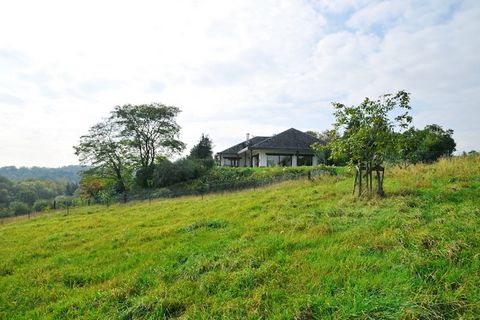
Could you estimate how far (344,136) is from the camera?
39.9 feet

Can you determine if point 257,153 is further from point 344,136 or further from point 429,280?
point 429,280

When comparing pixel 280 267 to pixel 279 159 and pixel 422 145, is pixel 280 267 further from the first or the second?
pixel 279 159

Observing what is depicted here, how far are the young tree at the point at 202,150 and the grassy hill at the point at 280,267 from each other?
28.3 m

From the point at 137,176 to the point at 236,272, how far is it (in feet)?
103

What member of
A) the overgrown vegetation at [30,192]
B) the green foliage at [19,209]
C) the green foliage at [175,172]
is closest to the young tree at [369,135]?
the green foliage at [175,172]

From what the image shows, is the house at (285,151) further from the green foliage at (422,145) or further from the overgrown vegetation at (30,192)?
the overgrown vegetation at (30,192)

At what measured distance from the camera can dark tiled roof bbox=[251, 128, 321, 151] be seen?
35.4 metres

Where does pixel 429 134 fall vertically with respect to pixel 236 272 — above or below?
above

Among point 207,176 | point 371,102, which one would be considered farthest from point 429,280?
point 207,176

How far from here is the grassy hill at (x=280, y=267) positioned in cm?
400

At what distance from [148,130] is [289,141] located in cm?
1637

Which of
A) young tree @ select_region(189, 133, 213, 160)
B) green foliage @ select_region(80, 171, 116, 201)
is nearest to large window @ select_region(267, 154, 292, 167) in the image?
young tree @ select_region(189, 133, 213, 160)

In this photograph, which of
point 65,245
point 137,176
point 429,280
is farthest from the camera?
point 137,176

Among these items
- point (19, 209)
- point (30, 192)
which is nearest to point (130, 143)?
point (19, 209)
